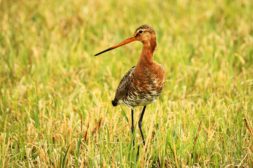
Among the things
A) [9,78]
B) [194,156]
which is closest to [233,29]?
[9,78]

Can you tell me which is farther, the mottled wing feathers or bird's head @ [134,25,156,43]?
the mottled wing feathers

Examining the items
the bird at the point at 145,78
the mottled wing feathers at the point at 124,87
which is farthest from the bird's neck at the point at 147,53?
the mottled wing feathers at the point at 124,87

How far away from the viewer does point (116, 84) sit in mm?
7082

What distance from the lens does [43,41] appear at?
873 cm

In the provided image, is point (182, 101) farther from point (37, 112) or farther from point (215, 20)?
point (215, 20)

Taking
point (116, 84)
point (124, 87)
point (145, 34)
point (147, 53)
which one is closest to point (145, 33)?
point (145, 34)

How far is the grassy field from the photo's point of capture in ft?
16.9

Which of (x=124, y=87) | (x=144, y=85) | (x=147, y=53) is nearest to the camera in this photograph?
(x=144, y=85)

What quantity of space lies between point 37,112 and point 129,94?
1.15 metres

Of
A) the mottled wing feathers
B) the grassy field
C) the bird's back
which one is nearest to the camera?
the grassy field

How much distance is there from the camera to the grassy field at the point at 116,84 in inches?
203

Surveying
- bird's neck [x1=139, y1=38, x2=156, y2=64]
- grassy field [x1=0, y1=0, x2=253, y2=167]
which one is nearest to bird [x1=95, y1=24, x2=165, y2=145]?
bird's neck [x1=139, y1=38, x2=156, y2=64]

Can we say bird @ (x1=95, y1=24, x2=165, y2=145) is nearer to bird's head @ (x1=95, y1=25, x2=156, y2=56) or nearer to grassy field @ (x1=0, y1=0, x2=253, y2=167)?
bird's head @ (x1=95, y1=25, x2=156, y2=56)

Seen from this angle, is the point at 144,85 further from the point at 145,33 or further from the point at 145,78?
the point at 145,33
